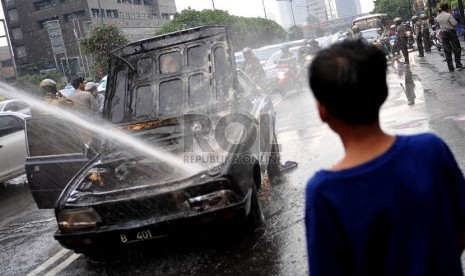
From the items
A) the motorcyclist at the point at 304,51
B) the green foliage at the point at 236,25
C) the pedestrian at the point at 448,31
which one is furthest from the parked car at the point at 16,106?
the green foliage at the point at 236,25

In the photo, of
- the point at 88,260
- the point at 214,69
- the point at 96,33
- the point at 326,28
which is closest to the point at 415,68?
the point at 214,69

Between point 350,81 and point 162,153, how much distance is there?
4064 millimetres

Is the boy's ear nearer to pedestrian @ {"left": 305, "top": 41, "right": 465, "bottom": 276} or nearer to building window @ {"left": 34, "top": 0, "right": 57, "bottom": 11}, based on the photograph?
pedestrian @ {"left": 305, "top": 41, "right": 465, "bottom": 276}

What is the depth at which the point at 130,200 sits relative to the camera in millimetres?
4152

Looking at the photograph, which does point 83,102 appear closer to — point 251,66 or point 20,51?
point 251,66

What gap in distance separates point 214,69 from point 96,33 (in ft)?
81.6

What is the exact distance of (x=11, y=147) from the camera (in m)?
9.19

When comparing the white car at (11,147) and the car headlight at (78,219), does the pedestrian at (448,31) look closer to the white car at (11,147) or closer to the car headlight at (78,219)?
the white car at (11,147)

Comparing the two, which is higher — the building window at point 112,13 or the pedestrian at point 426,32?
the building window at point 112,13

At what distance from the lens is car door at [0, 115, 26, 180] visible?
9.00 meters

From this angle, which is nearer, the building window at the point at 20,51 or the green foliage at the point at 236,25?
the green foliage at the point at 236,25

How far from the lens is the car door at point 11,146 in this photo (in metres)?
9.00

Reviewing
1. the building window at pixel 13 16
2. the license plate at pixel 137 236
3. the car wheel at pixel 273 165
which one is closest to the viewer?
the license plate at pixel 137 236

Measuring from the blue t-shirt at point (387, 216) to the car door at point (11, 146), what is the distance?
28.7 ft
